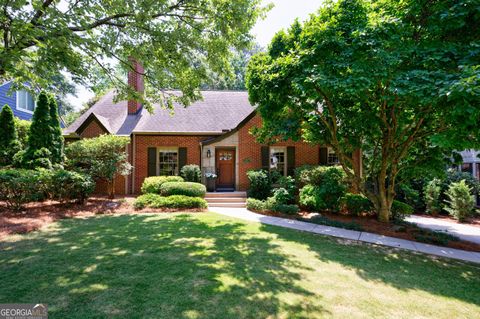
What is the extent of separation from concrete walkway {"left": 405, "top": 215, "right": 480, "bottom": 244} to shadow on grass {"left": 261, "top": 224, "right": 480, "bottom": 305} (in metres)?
3.10

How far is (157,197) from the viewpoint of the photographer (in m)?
10.1

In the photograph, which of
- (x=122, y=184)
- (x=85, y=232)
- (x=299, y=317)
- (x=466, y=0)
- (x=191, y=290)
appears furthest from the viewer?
(x=122, y=184)

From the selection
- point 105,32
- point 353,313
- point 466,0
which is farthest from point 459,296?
point 105,32

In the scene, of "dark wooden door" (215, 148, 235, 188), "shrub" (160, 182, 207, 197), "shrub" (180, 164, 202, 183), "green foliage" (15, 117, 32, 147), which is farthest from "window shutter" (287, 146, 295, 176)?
"green foliage" (15, 117, 32, 147)

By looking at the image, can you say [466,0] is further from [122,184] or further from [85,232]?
[122,184]

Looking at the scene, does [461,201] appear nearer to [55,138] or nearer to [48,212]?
[48,212]

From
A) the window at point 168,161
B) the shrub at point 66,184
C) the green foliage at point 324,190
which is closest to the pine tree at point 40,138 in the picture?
the shrub at point 66,184

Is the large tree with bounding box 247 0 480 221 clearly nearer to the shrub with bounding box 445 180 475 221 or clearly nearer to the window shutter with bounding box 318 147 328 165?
the shrub with bounding box 445 180 475 221

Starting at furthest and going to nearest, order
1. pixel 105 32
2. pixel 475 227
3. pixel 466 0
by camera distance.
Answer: pixel 475 227
pixel 105 32
pixel 466 0

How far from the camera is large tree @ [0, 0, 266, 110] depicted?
527 centimetres

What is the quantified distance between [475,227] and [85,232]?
12.5 meters

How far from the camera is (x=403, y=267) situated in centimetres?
457

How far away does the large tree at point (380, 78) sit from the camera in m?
4.81

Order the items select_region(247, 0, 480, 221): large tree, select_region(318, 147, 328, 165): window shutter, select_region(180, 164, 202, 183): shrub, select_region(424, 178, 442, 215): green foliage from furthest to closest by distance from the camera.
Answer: select_region(318, 147, 328, 165): window shutter, select_region(180, 164, 202, 183): shrub, select_region(424, 178, 442, 215): green foliage, select_region(247, 0, 480, 221): large tree
